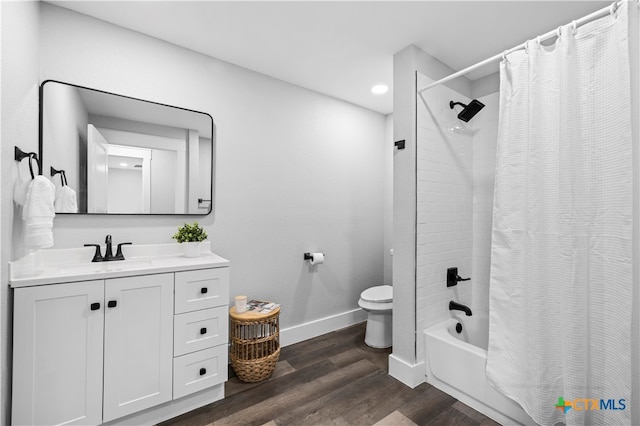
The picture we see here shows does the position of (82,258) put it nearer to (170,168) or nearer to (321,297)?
(170,168)

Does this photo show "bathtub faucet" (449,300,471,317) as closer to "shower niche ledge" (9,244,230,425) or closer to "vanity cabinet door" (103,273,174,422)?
"shower niche ledge" (9,244,230,425)

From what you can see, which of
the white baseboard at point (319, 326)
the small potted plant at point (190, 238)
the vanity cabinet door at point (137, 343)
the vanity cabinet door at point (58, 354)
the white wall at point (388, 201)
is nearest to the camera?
the vanity cabinet door at point (58, 354)

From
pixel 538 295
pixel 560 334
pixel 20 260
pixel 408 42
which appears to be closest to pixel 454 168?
pixel 408 42

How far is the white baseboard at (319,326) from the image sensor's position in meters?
2.64

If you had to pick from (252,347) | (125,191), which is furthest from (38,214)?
(252,347)

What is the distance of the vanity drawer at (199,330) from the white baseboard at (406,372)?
1.25 metres

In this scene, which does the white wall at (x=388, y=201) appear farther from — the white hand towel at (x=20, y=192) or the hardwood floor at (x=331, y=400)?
the white hand towel at (x=20, y=192)

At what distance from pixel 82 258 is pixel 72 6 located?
153cm

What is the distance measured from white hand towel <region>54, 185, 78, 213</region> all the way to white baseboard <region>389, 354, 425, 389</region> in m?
2.38

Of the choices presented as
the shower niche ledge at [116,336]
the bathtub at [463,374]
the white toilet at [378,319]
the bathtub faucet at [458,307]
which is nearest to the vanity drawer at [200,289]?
the shower niche ledge at [116,336]

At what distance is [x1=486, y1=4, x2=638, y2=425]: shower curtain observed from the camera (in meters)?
1.18

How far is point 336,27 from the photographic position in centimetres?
193

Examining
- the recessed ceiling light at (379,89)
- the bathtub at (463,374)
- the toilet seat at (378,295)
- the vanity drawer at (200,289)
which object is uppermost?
the recessed ceiling light at (379,89)

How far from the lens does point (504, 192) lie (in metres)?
1.56
